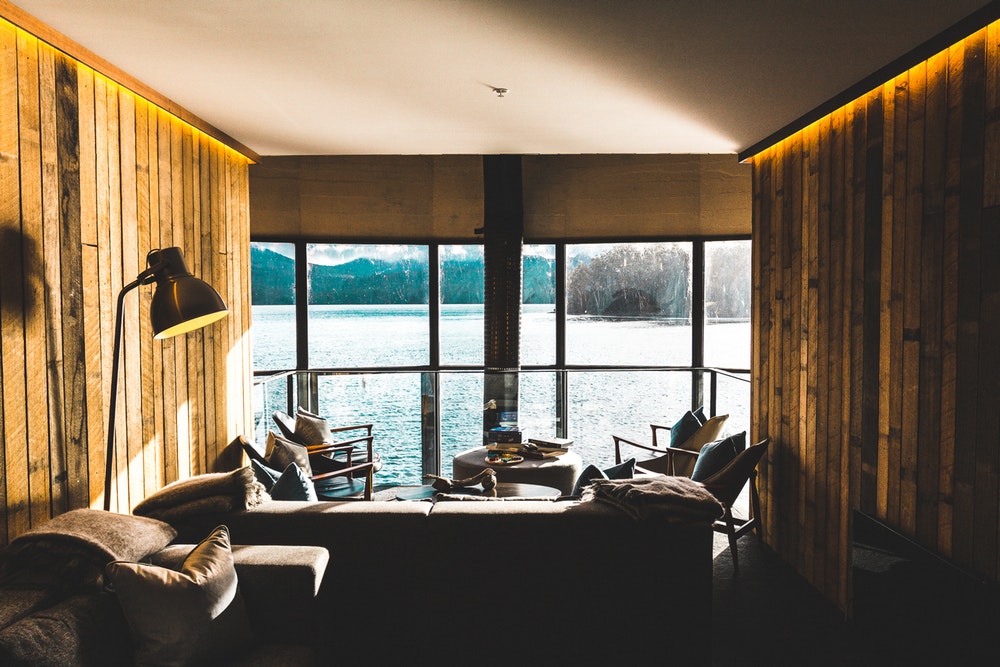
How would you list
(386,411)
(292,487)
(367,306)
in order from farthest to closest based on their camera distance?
(367,306) < (386,411) < (292,487)

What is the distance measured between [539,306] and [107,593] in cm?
496

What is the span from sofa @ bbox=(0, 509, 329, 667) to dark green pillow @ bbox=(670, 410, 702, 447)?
9.85ft

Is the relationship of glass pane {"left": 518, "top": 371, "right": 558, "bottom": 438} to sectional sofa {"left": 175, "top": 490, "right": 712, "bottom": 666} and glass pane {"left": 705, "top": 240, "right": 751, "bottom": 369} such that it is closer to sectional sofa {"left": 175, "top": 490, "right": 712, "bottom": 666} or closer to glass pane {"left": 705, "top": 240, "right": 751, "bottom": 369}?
glass pane {"left": 705, "top": 240, "right": 751, "bottom": 369}

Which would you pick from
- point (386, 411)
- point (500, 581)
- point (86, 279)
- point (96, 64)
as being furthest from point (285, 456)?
point (386, 411)

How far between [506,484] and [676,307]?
10.5ft

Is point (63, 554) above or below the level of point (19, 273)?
below

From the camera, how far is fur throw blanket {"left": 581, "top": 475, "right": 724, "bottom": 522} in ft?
8.05

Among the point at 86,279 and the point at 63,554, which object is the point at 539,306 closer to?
the point at 86,279

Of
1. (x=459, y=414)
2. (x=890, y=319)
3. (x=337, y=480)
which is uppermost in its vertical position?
(x=890, y=319)

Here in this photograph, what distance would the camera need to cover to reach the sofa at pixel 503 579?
2.50 m

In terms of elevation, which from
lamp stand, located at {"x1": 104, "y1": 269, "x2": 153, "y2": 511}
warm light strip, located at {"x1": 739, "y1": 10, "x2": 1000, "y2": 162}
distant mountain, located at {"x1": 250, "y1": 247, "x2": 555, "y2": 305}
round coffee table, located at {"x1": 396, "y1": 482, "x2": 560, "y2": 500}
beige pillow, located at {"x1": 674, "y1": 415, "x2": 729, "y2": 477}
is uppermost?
warm light strip, located at {"x1": 739, "y1": 10, "x2": 1000, "y2": 162}

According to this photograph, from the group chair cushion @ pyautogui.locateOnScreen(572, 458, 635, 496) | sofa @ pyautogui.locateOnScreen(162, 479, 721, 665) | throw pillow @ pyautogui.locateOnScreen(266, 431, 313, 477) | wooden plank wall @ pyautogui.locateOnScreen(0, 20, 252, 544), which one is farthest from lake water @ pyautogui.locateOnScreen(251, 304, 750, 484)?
sofa @ pyautogui.locateOnScreen(162, 479, 721, 665)

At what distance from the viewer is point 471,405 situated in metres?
6.12

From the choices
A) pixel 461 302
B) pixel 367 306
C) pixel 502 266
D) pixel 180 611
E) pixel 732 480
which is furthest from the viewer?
pixel 367 306
